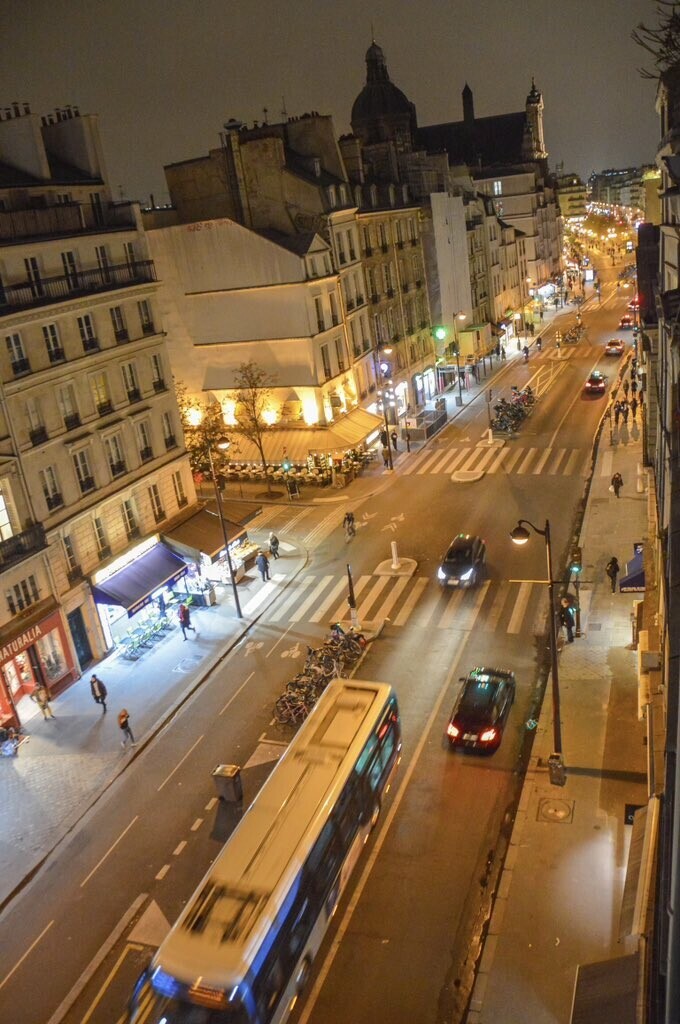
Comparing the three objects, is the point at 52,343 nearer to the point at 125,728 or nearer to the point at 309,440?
the point at 125,728

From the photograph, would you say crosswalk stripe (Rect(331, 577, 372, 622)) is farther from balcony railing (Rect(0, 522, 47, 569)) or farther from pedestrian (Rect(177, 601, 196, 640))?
balcony railing (Rect(0, 522, 47, 569))

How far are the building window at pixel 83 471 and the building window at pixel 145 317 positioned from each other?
659cm

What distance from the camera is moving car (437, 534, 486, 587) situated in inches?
1234

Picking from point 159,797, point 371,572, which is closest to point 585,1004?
point 159,797

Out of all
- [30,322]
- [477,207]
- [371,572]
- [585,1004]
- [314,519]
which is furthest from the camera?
[477,207]

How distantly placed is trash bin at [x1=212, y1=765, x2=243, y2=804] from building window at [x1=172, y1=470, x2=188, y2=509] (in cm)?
1655

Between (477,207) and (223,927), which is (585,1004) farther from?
(477,207)

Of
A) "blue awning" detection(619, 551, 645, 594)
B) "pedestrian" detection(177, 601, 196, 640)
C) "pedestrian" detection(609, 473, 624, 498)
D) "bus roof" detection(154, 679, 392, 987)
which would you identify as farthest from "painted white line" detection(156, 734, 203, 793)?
"pedestrian" detection(609, 473, 624, 498)

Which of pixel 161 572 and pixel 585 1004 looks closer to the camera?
pixel 585 1004

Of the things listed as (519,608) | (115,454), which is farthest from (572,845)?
(115,454)

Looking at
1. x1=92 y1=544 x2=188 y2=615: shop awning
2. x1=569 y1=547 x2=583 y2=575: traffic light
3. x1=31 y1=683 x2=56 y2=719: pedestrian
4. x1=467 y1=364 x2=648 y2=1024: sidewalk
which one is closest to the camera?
x1=467 y1=364 x2=648 y2=1024: sidewalk

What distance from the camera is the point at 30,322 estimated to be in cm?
2692

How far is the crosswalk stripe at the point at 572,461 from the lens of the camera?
43719 mm

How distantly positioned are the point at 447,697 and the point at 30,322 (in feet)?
63.8
